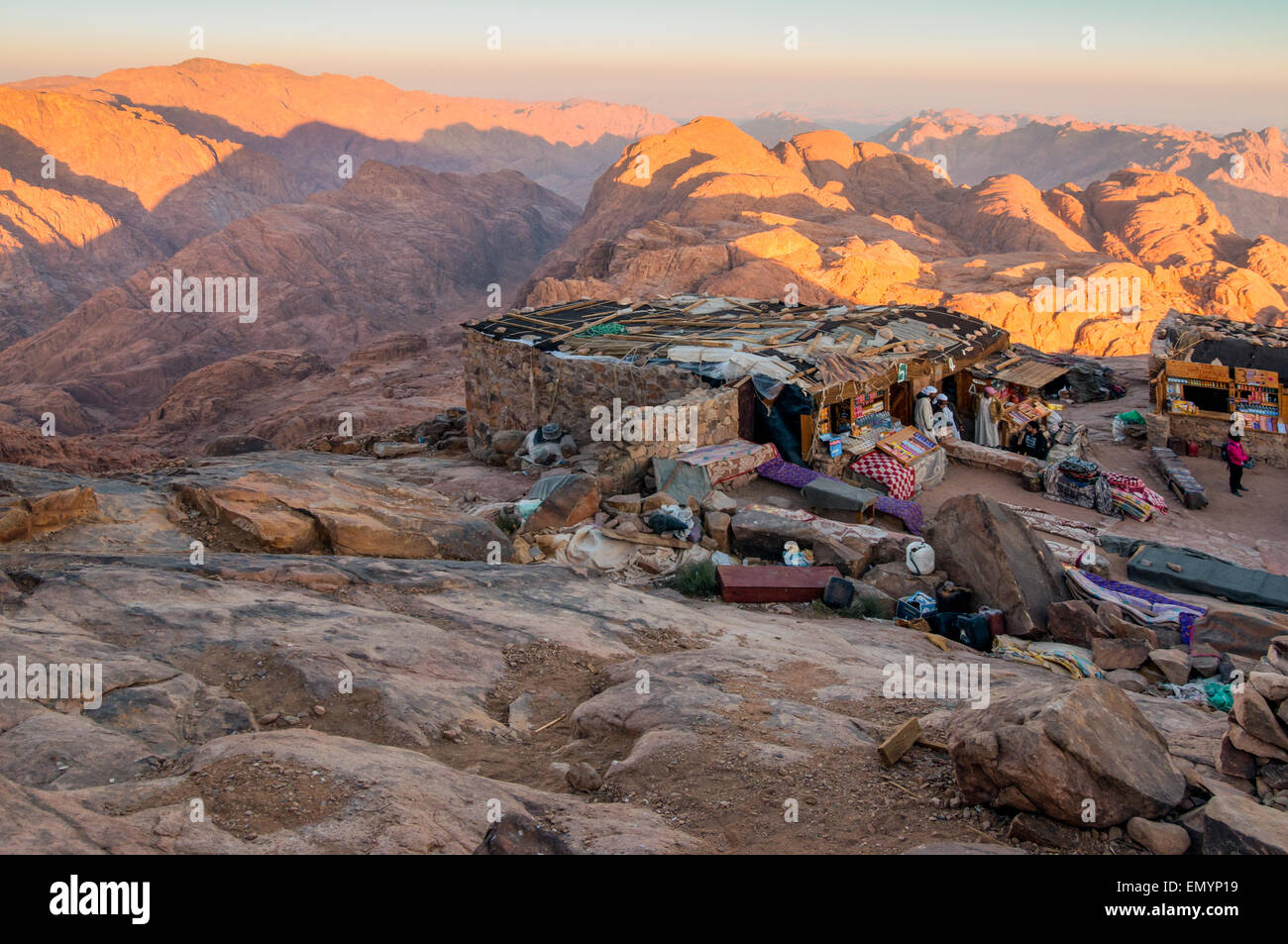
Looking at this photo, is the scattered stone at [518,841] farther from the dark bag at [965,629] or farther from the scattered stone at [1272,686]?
the dark bag at [965,629]

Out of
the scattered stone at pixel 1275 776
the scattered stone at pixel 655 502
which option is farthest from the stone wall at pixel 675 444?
the scattered stone at pixel 1275 776

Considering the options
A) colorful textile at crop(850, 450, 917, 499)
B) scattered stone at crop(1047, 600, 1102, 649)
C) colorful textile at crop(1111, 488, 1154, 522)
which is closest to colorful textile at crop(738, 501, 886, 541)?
scattered stone at crop(1047, 600, 1102, 649)

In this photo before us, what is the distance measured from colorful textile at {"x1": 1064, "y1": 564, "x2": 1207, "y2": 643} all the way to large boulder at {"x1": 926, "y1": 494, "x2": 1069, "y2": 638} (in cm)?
21

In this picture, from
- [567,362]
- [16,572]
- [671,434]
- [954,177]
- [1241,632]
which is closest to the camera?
[16,572]

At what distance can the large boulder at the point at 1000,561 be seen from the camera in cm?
846

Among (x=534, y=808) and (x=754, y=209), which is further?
(x=754, y=209)

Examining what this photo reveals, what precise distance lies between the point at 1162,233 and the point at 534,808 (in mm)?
45848

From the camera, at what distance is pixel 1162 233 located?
40.7 m

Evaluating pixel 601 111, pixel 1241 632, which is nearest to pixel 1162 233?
pixel 1241 632

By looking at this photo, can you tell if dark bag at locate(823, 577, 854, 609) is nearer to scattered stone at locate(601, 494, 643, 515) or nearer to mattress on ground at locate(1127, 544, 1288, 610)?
scattered stone at locate(601, 494, 643, 515)

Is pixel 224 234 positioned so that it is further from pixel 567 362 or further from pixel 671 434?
pixel 671 434

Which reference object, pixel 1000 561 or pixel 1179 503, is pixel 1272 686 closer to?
pixel 1000 561

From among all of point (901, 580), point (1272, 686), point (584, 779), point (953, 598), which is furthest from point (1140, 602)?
point (584, 779)
